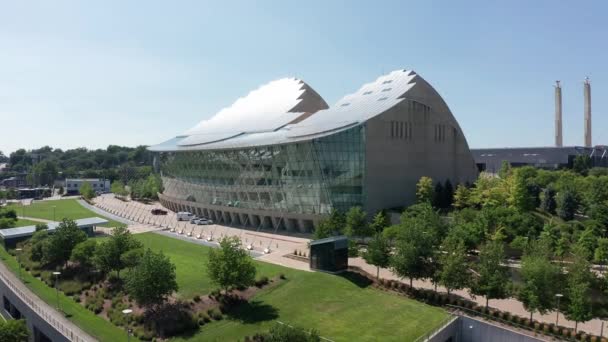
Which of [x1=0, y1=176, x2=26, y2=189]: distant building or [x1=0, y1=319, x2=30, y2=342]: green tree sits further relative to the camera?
[x1=0, y1=176, x2=26, y2=189]: distant building

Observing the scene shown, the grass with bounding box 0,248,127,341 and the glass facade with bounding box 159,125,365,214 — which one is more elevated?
the glass facade with bounding box 159,125,365,214

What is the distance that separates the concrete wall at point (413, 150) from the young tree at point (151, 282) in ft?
92.9

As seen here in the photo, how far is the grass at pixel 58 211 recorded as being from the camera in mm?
77000

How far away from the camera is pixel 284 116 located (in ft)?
247

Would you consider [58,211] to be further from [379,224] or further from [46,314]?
[379,224]

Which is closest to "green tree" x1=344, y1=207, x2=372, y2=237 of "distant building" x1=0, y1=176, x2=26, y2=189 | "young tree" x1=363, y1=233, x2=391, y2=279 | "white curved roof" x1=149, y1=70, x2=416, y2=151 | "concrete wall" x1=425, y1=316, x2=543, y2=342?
"young tree" x1=363, y1=233, x2=391, y2=279

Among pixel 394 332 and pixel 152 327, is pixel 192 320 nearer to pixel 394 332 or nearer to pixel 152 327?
pixel 152 327

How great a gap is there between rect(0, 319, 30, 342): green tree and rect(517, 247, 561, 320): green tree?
29.7 metres

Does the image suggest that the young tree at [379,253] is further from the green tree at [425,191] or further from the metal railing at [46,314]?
the green tree at [425,191]

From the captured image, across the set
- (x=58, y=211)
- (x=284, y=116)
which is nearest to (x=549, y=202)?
(x=284, y=116)

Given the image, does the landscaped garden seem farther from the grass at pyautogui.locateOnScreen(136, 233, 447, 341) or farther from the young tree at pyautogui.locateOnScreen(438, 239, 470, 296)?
the young tree at pyautogui.locateOnScreen(438, 239, 470, 296)

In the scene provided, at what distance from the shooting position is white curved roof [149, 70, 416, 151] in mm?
57188

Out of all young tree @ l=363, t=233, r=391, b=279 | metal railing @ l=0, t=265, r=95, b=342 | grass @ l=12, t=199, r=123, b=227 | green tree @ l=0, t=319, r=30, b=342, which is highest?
young tree @ l=363, t=233, r=391, b=279

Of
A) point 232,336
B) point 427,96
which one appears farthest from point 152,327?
point 427,96
